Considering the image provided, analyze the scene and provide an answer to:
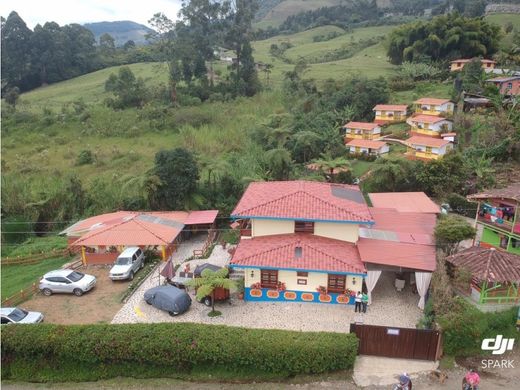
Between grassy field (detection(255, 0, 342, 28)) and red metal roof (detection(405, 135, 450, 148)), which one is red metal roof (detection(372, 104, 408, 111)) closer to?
red metal roof (detection(405, 135, 450, 148))

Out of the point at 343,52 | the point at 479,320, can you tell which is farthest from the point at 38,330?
the point at 343,52

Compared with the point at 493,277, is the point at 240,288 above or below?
below

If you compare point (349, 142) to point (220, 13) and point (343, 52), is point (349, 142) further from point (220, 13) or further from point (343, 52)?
point (343, 52)

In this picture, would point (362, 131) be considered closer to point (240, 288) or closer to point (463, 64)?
point (463, 64)

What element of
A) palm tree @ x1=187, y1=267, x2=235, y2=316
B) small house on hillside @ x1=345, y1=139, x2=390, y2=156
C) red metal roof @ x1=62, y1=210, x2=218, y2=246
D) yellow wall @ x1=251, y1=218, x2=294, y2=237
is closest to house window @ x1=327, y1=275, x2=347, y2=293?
yellow wall @ x1=251, y1=218, x2=294, y2=237

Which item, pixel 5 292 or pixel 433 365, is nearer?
pixel 433 365

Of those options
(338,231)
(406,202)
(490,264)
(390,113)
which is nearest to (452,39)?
(390,113)
